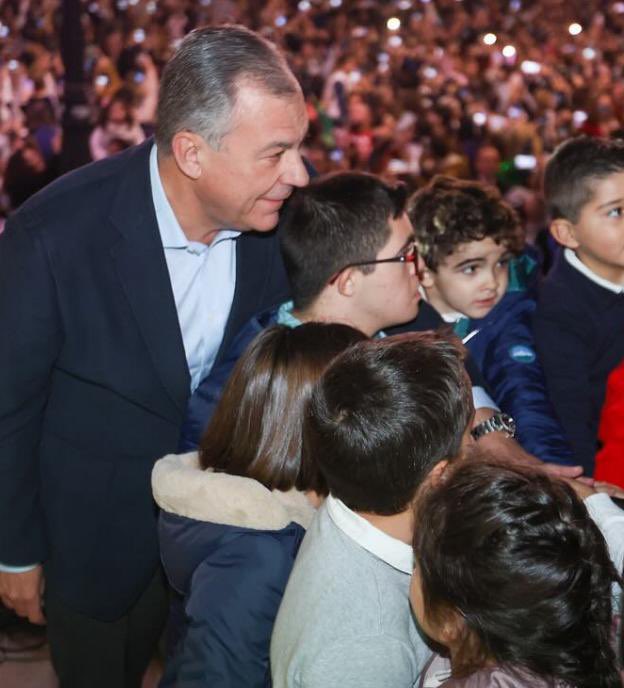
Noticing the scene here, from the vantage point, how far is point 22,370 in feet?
5.87

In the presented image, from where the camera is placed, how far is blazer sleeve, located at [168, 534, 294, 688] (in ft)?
4.52

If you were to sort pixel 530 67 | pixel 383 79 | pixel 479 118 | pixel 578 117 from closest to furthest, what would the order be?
pixel 479 118, pixel 578 117, pixel 383 79, pixel 530 67

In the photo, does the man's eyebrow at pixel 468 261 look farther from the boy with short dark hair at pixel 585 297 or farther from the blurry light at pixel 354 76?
the blurry light at pixel 354 76

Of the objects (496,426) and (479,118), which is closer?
(496,426)

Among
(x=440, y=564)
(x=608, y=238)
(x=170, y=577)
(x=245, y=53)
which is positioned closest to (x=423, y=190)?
(x=608, y=238)

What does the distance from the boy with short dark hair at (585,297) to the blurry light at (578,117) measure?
5.82m

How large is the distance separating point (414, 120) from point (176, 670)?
6.26 m

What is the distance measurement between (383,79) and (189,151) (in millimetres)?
6682

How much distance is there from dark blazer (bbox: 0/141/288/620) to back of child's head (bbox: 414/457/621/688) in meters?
0.86

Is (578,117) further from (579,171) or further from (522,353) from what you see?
(522,353)

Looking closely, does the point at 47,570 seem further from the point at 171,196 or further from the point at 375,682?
the point at 375,682

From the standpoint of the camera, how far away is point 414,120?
7.26 metres

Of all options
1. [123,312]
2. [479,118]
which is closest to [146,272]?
[123,312]

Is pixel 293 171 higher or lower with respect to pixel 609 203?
higher
